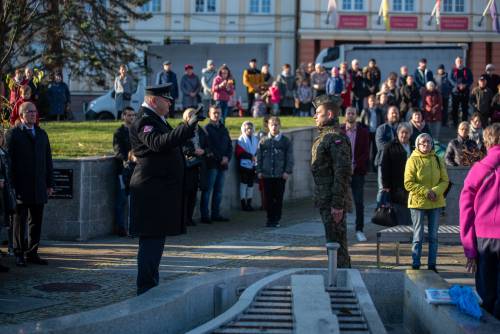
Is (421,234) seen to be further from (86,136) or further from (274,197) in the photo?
(86,136)

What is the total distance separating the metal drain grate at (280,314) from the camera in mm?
7562

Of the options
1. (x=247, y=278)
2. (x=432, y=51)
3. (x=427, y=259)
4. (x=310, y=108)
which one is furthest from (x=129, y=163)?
(x=432, y=51)

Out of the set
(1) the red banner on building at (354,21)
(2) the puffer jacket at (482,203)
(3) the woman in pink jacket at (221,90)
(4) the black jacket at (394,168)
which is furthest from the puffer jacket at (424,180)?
(1) the red banner on building at (354,21)

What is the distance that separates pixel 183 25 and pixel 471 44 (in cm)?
1517

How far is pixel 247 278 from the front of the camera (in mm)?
9531

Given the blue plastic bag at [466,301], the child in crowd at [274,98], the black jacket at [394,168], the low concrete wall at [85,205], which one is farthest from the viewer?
the child in crowd at [274,98]

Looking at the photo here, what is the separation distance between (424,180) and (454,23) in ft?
148

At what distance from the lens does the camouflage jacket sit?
36.5 feet

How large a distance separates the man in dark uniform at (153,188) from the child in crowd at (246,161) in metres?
9.94

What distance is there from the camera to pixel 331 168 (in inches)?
443

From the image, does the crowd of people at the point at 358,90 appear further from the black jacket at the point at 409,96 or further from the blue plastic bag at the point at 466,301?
the blue plastic bag at the point at 466,301

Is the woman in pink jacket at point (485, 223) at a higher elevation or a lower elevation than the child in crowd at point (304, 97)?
lower

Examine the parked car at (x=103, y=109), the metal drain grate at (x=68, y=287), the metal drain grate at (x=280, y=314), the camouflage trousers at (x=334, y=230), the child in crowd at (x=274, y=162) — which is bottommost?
the metal drain grate at (x=68, y=287)

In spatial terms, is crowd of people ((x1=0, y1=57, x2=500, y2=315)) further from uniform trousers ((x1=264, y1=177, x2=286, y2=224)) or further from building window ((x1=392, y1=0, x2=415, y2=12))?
building window ((x1=392, y1=0, x2=415, y2=12))
